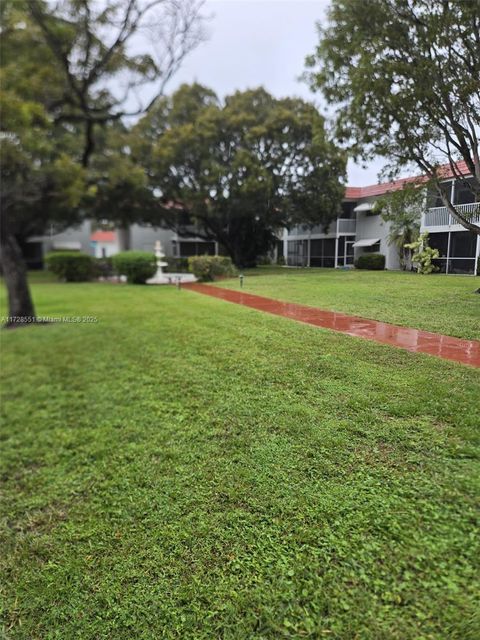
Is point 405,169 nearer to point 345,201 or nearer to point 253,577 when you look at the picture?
point 345,201

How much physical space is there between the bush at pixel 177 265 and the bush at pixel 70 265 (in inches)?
31.3

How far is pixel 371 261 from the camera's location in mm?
2178

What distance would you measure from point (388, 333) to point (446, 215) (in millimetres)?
653

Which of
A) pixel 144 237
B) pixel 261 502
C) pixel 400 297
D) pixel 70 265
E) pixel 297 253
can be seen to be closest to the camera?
pixel 261 502

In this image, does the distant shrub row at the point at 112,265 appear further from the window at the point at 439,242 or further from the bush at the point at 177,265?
the window at the point at 439,242

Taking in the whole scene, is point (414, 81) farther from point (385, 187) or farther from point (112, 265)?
point (112, 265)

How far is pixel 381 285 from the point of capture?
2078mm

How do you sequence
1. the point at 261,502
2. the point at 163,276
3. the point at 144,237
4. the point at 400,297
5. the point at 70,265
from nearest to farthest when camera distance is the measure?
the point at 261,502
the point at 400,297
the point at 70,265
the point at 144,237
the point at 163,276

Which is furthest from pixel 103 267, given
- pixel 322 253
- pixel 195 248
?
pixel 322 253

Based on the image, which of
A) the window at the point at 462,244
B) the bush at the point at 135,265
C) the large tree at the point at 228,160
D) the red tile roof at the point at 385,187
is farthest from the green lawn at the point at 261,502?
the large tree at the point at 228,160

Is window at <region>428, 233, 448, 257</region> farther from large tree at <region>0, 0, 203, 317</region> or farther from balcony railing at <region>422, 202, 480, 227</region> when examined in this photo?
large tree at <region>0, 0, 203, 317</region>

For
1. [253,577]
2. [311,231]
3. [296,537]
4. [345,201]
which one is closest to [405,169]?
[345,201]

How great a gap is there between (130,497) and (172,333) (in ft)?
7.19

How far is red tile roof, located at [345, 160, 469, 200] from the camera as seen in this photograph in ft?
5.84
